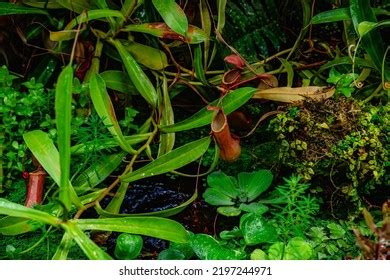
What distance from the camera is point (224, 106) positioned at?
1436 mm

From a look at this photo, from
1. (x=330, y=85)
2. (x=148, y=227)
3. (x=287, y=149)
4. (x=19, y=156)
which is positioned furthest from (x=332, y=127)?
(x=19, y=156)

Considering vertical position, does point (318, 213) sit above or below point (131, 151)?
below

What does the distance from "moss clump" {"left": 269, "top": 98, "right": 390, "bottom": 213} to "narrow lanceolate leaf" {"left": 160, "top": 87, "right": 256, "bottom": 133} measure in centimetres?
8

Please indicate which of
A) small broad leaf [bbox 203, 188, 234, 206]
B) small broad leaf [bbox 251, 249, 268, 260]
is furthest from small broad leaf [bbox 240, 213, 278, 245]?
small broad leaf [bbox 203, 188, 234, 206]

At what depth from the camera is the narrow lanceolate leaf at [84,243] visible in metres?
1.15

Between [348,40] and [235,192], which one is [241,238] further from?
[348,40]

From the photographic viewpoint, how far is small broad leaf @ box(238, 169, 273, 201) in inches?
55.1

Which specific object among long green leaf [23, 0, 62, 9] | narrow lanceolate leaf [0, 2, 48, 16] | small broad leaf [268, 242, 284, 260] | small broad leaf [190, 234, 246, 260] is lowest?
small broad leaf [268, 242, 284, 260]

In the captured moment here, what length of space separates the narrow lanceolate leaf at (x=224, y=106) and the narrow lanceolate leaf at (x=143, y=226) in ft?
0.90

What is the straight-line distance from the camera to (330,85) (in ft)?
5.08

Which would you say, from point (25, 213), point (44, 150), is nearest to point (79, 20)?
point (44, 150)

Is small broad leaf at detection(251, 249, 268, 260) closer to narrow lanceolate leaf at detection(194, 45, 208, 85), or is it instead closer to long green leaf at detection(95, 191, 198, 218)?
long green leaf at detection(95, 191, 198, 218)
